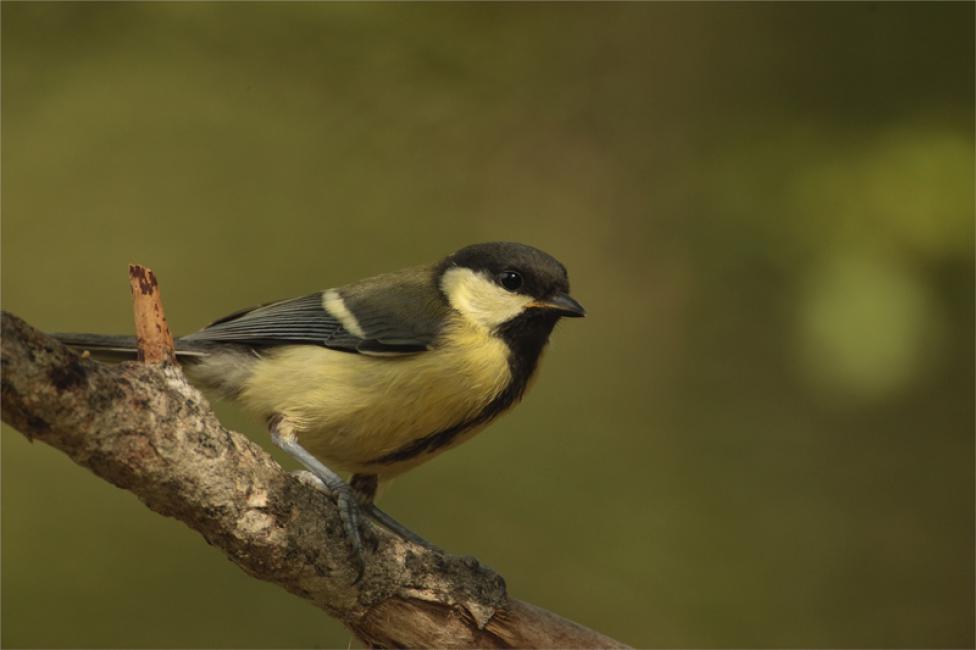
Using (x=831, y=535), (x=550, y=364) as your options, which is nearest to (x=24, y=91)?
(x=550, y=364)

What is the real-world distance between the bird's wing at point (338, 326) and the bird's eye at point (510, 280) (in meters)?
0.21

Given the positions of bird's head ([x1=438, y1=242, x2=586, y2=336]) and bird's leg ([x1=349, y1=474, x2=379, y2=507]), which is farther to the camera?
bird's leg ([x1=349, y1=474, x2=379, y2=507])

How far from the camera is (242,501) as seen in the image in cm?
167

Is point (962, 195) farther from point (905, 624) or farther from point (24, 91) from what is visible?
point (24, 91)

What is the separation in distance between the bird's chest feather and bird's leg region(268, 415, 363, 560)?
24 millimetres

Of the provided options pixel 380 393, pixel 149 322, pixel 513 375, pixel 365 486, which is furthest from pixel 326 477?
pixel 149 322

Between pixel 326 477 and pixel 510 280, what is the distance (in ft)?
2.18

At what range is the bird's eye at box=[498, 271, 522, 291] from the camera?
97.4 inches

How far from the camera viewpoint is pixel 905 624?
3.38 m

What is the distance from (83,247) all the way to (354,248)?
2.94ft

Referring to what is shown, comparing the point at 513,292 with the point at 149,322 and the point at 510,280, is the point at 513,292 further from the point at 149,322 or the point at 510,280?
the point at 149,322

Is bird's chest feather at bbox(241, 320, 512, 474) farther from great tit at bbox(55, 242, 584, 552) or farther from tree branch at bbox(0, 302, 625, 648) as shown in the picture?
tree branch at bbox(0, 302, 625, 648)

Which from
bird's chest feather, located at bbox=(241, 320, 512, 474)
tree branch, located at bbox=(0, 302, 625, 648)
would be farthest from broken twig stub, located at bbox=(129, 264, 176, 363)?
bird's chest feather, located at bbox=(241, 320, 512, 474)

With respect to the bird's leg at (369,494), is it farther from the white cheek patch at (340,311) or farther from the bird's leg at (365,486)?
the white cheek patch at (340,311)
